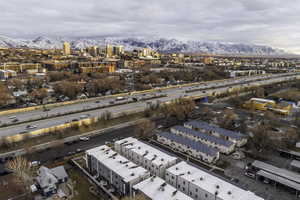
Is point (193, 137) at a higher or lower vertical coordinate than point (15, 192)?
higher

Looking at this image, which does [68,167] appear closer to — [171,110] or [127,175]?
[127,175]

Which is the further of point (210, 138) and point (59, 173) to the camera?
point (210, 138)

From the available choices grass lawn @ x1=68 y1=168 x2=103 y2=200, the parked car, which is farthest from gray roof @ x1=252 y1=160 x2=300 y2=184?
grass lawn @ x1=68 y1=168 x2=103 y2=200

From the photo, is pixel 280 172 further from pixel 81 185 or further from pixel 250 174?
pixel 81 185

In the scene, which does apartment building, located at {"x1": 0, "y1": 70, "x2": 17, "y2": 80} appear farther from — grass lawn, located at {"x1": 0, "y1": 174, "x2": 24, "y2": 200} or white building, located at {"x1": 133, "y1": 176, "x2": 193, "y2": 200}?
white building, located at {"x1": 133, "y1": 176, "x2": 193, "y2": 200}

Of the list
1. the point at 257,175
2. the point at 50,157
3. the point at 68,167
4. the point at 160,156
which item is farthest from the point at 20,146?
the point at 257,175

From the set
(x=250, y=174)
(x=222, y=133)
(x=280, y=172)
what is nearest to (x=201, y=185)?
(x=250, y=174)
